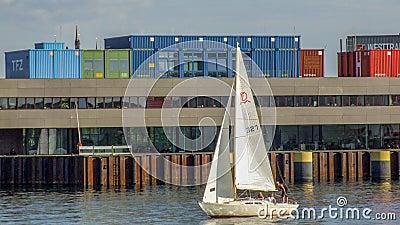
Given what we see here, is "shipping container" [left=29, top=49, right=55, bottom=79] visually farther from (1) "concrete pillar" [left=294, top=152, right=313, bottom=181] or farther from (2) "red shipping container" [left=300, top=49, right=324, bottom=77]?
(1) "concrete pillar" [left=294, top=152, right=313, bottom=181]

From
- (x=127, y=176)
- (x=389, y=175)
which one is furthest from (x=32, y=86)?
(x=389, y=175)

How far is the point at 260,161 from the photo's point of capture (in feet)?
297

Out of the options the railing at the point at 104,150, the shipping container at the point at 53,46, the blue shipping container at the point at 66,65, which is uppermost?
the shipping container at the point at 53,46

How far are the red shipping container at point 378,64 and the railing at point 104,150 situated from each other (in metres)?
29.0

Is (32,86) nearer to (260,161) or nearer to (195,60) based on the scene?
(195,60)

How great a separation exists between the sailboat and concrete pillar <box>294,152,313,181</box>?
30.0 meters

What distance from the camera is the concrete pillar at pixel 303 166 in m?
120

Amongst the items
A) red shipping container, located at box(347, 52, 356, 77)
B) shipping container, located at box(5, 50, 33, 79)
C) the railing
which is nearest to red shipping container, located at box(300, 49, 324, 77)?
red shipping container, located at box(347, 52, 356, 77)

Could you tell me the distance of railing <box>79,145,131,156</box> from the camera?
392 ft

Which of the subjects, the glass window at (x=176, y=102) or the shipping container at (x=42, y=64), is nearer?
the glass window at (x=176, y=102)

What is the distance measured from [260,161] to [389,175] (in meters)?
34.2

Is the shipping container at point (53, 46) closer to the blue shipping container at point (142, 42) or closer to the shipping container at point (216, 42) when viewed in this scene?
the blue shipping container at point (142, 42)

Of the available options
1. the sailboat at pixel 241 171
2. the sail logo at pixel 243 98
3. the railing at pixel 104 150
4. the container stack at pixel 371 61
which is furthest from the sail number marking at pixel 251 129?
the container stack at pixel 371 61

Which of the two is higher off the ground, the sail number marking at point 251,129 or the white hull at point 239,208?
the sail number marking at point 251,129
